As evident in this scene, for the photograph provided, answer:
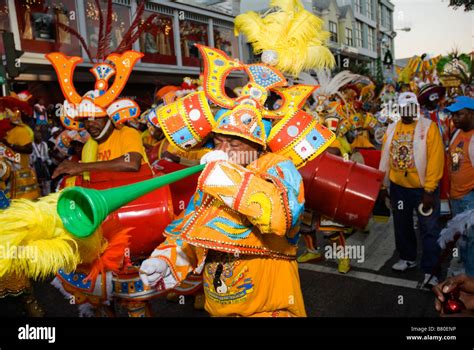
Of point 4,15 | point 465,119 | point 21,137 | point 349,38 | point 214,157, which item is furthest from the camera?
point 349,38

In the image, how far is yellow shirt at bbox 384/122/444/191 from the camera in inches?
148

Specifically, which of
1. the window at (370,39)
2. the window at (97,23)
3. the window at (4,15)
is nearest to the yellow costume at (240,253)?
the window at (4,15)

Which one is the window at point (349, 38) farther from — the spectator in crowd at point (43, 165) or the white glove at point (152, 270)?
the white glove at point (152, 270)

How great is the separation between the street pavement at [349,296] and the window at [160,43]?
540 inches

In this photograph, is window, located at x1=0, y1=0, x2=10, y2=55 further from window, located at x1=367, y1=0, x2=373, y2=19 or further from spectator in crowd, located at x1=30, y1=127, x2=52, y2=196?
window, located at x1=367, y1=0, x2=373, y2=19

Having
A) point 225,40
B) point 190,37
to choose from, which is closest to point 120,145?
point 190,37

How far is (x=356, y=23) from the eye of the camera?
21.5m

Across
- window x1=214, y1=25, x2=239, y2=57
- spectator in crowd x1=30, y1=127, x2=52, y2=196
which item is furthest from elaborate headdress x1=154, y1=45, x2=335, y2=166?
window x1=214, y1=25, x2=239, y2=57

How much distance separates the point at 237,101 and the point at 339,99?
5952mm

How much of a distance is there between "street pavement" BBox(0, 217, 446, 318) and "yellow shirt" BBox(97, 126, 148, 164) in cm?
154

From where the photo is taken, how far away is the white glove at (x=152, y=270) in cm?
173

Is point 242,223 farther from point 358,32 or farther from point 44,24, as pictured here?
point 358,32

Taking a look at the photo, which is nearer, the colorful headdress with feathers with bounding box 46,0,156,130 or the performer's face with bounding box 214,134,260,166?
the performer's face with bounding box 214,134,260,166

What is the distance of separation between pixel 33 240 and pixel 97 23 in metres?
14.7
